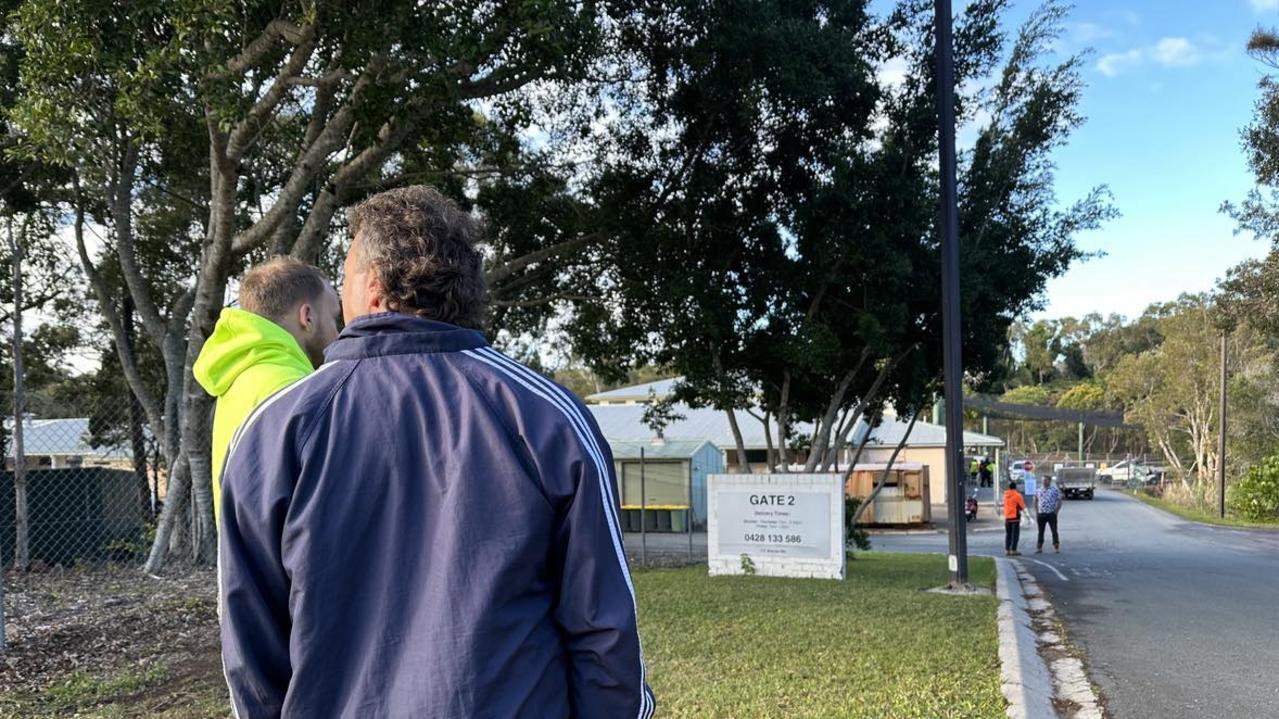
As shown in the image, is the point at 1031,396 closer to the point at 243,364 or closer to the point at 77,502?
the point at 77,502

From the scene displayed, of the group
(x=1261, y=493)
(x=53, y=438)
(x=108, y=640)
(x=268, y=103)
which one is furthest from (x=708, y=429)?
(x=108, y=640)

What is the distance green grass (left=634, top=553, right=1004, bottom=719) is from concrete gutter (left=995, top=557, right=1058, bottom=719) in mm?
98

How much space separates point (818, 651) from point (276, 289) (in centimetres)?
543

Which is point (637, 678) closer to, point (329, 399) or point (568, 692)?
point (568, 692)

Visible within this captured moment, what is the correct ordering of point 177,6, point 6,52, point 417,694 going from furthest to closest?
1. point 6,52
2. point 177,6
3. point 417,694

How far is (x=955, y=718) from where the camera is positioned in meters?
5.18

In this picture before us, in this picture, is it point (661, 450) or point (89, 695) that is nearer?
point (89, 695)

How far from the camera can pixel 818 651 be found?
7.05 meters

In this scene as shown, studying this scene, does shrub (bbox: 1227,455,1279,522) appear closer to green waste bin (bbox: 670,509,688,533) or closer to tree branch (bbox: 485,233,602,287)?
green waste bin (bbox: 670,509,688,533)

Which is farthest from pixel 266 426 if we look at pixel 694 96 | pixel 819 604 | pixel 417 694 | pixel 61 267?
pixel 61 267

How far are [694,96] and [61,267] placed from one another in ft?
40.9

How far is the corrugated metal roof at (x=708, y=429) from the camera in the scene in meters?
29.9

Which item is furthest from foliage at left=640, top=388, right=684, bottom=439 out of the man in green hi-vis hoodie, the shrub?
the shrub

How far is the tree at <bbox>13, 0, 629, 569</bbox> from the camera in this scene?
7473mm
